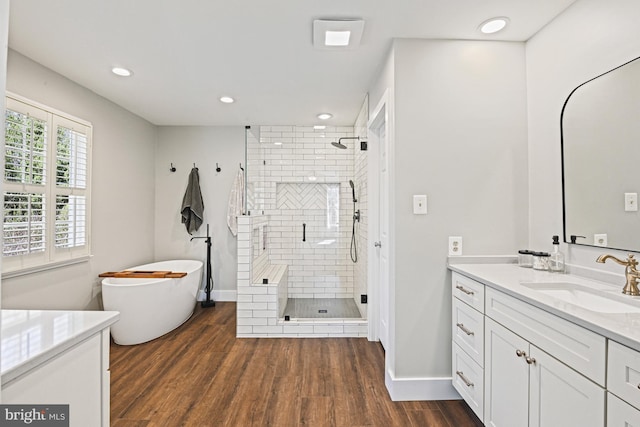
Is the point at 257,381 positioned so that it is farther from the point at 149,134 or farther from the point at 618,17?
the point at 149,134

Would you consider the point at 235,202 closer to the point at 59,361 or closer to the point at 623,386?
the point at 59,361

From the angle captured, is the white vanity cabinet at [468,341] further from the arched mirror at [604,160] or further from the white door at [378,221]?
the white door at [378,221]

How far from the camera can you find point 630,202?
4.97 feet

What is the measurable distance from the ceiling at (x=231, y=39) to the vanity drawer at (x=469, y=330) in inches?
69.6

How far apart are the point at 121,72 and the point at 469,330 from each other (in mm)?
3291

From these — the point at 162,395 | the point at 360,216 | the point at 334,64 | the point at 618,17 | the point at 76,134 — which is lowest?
the point at 162,395

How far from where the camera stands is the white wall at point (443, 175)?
2.17 m

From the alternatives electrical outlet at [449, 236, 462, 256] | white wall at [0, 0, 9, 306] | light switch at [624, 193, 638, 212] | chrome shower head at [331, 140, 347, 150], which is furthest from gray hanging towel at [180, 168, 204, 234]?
light switch at [624, 193, 638, 212]

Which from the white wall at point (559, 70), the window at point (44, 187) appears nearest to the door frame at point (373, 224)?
the white wall at point (559, 70)

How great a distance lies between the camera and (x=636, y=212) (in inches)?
58.6

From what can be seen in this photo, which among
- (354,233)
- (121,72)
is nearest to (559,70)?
(354,233)

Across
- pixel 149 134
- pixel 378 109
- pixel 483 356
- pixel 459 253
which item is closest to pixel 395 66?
pixel 378 109

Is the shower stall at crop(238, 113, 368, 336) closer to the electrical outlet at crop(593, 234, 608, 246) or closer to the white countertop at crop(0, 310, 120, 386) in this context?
the electrical outlet at crop(593, 234, 608, 246)

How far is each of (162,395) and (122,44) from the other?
2477 mm
